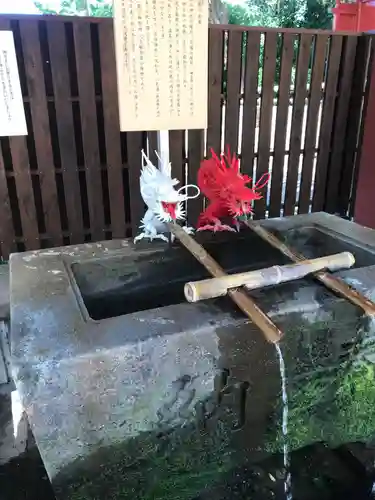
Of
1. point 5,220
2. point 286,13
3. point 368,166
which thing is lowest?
point 5,220

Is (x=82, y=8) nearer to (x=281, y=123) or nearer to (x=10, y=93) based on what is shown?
(x=10, y=93)

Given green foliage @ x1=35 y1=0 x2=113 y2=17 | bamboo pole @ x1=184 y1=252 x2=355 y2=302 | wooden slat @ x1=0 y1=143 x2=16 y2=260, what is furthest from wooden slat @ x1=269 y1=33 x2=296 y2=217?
green foliage @ x1=35 y1=0 x2=113 y2=17

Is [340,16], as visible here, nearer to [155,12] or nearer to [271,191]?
[271,191]

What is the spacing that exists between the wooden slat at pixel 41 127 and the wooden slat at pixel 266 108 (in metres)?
2.18

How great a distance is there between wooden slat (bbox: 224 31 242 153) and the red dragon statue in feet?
7.09

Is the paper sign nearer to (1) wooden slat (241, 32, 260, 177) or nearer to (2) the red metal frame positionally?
(1) wooden slat (241, 32, 260, 177)

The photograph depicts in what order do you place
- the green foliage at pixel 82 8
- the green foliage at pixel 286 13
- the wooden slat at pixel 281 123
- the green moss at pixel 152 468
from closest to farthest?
the green moss at pixel 152 468
the wooden slat at pixel 281 123
the green foliage at pixel 82 8
the green foliage at pixel 286 13

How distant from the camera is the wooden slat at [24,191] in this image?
12.3 feet

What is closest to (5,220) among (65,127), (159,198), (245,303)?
(65,127)

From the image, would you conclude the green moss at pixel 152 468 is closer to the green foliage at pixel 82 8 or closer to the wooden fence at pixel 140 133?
the wooden fence at pixel 140 133

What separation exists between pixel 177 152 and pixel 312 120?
1.63 m

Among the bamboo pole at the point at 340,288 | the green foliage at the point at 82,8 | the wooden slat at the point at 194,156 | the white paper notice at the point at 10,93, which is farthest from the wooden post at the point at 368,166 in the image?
the green foliage at the point at 82,8

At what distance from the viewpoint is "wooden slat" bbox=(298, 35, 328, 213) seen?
446 centimetres

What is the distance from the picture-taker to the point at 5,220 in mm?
3932
